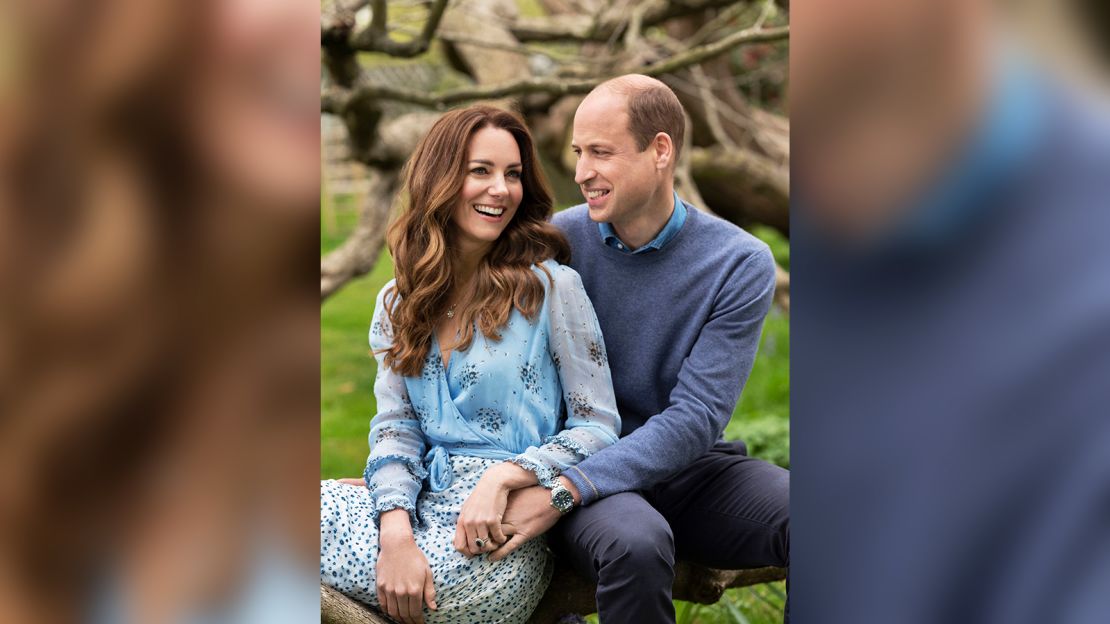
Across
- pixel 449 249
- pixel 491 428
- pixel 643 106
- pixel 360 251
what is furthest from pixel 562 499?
pixel 360 251

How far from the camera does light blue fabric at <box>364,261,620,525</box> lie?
6.87 ft

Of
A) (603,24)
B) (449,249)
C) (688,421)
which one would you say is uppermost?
(603,24)

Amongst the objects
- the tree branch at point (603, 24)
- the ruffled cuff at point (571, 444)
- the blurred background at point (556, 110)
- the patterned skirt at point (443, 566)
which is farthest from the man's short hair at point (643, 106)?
the tree branch at point (603, 24)

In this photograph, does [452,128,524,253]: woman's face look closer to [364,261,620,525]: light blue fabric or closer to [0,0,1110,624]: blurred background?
[364,261,620,525]: light blue fabric

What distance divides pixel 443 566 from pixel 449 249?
0.60m

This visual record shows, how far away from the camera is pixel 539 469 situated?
2.00 meters
